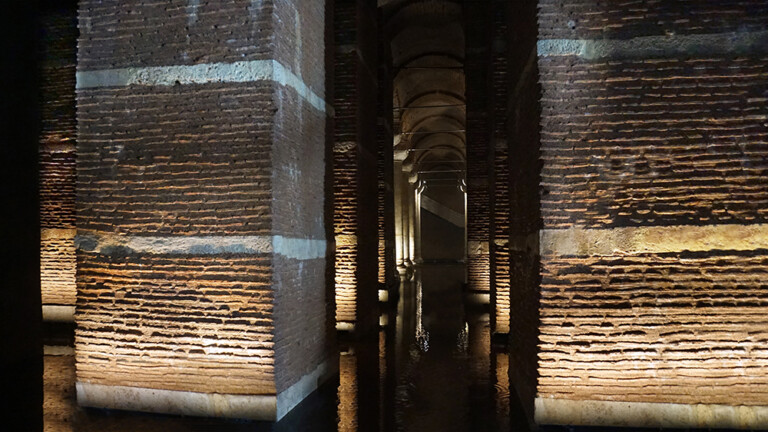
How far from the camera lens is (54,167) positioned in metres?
10.8

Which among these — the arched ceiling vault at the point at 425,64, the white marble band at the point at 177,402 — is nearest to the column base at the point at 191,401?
the white marble band at the point at 177,402

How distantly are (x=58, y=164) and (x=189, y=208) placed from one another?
7145mm

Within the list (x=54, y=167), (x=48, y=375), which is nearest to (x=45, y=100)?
(x=54, y=167)

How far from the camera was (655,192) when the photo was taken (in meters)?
4.86

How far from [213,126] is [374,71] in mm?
6332

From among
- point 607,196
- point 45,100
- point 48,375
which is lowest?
point 48,375

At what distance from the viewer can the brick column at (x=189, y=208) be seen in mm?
5207

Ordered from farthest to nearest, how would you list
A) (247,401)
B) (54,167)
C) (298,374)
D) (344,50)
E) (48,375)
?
(54,167), (344,50), (48,375), (298,374), (247,401)

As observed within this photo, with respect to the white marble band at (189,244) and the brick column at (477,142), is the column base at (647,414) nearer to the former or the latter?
the white marble band at (189,244)

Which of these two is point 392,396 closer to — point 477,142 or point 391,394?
point 391,394

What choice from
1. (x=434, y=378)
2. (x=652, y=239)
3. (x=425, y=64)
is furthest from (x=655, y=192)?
(x=425, y=64)

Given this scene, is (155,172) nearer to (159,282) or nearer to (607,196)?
(159,282)

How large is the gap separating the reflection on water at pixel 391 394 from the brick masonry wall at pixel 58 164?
342 centimetres

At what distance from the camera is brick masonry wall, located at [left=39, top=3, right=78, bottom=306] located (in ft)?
35.2
